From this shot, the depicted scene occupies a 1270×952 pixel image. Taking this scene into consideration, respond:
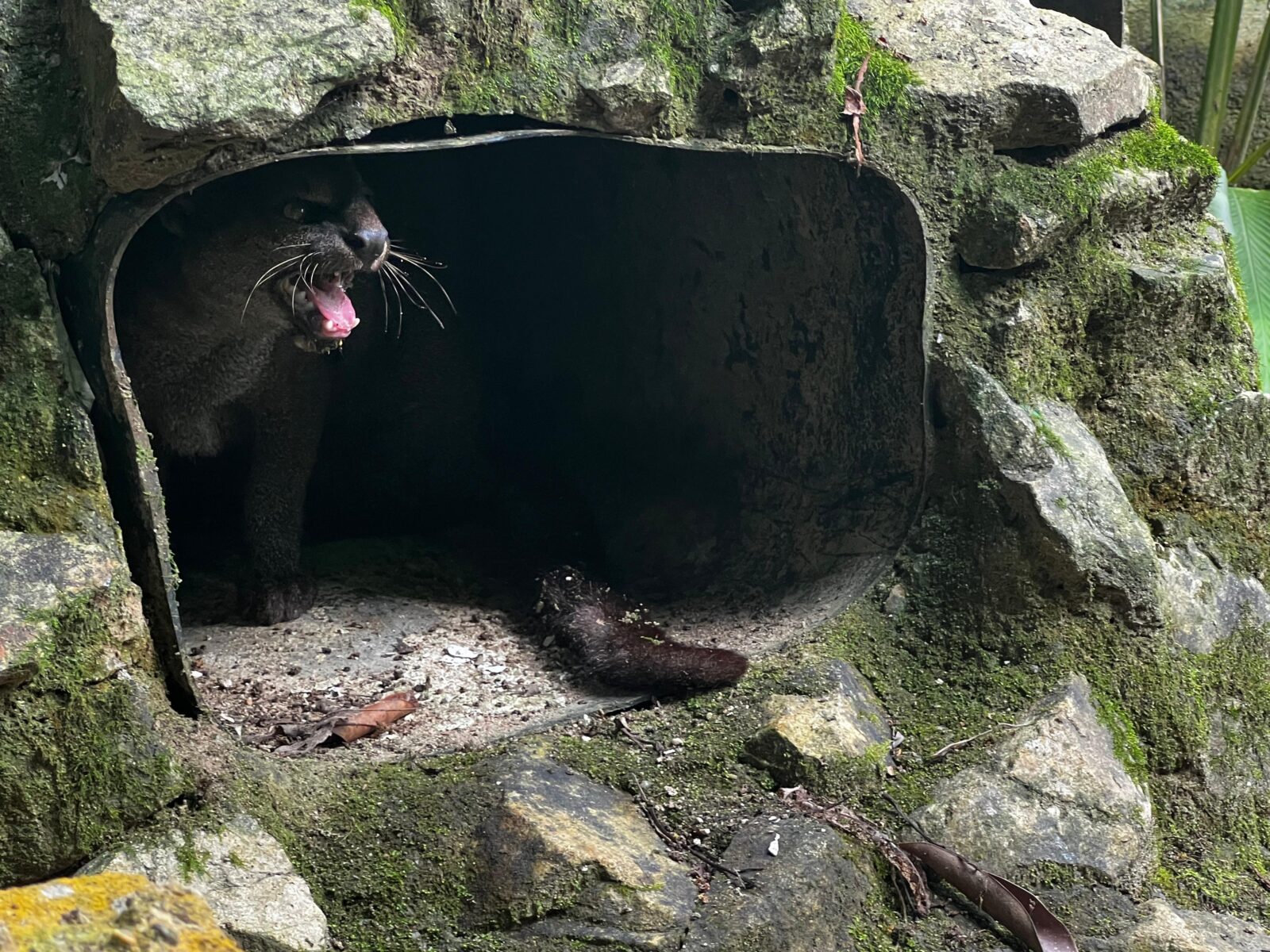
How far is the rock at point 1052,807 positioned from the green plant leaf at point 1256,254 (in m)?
1.43

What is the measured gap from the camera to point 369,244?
10.4 feet

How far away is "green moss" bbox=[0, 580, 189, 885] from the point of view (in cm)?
208

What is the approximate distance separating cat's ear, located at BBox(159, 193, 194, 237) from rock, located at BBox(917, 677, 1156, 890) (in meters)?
2.25

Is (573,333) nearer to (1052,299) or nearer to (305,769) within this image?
(1052,299)

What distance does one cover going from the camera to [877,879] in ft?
8.00

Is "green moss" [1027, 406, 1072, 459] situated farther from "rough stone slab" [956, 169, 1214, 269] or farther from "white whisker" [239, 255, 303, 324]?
"white whisker" [239, 255, 303, 324]

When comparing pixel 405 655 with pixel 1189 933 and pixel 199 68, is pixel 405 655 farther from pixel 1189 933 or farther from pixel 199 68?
pixel 1189 933

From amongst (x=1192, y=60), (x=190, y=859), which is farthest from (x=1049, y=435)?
(x=1192, y=60)

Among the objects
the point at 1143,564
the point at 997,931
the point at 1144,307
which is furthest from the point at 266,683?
the point at 1144,307

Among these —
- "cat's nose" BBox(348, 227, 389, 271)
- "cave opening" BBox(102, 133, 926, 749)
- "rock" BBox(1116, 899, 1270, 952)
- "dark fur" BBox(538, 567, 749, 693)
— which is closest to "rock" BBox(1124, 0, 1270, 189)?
"cave opening" BBox(102, 133, 926, 749)

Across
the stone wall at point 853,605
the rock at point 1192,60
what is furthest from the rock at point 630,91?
the rock at point 1192,60

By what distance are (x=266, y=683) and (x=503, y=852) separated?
3.49 ft

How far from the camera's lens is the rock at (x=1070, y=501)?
287 cm

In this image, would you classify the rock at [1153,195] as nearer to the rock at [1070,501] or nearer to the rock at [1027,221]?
the rock at [1027,221]
